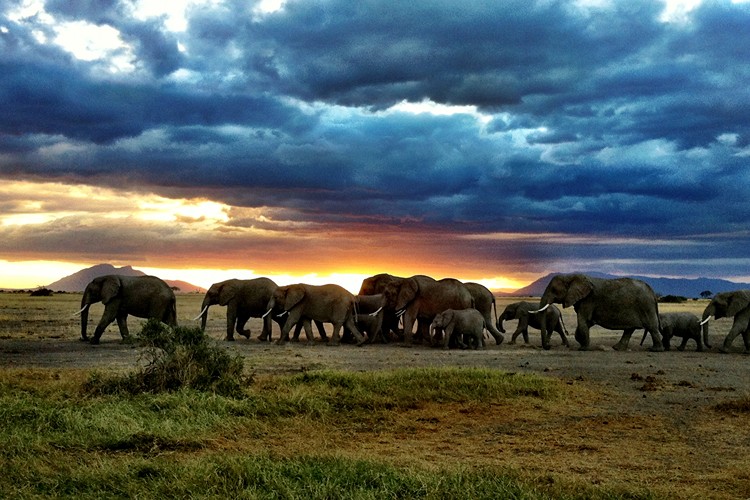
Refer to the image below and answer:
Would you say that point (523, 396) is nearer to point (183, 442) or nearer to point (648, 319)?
point (183, 442)

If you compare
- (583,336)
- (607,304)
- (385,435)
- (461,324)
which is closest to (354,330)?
(461,324)

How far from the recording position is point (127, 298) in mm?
26500

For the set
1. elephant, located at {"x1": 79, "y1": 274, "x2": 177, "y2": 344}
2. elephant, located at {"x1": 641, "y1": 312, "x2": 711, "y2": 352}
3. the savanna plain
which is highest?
elephant, located at {"x1": 79, "y1": 274, "x2": 177, "y2": 344}

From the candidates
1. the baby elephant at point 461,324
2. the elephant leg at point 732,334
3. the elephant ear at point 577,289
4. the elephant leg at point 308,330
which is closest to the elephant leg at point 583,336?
the elephant ear at point 577,289

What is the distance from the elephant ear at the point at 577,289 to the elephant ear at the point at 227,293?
11.5m

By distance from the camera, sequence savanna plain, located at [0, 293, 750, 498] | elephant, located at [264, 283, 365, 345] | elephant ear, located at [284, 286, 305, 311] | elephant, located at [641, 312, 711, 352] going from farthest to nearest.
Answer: elephant, located at [641, 312, 711, 352], elephant ear, located at [284, 286, 305, 311], elephant, located at [264, 283, 365, 345], savanna plain, located at [0, 293, 750, 498]

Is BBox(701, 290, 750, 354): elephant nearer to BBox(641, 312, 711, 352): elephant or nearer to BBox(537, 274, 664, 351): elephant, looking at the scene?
BBox(641, 312, 711, 352): elephant

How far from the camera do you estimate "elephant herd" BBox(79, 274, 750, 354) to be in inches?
1033

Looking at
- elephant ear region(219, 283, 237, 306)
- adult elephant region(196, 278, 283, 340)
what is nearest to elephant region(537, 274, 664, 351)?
adult elephant region(196, 278, 283, 340)

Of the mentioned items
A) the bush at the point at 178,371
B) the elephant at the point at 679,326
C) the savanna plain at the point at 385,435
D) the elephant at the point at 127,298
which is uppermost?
the elephant at the point at 127,298

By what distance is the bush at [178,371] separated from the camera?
13.9 m

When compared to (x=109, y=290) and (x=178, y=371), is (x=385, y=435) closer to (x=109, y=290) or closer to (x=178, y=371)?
(x=178, y=371)

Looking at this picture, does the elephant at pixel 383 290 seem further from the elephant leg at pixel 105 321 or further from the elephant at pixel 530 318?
the elephant leg at pixel 105 321

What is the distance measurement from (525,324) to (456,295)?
2.69m
